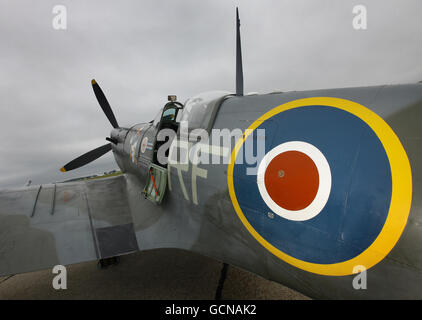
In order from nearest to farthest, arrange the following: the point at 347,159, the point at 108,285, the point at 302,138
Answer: the point at 347,159 < the point at 302,138 < the point at 108,285

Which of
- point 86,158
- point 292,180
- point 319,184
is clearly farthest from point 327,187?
point 86,158

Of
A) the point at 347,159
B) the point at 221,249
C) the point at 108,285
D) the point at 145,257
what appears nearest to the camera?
the point at 347,159

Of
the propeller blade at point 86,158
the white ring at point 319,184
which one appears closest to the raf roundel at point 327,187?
the white ring at point 319,184

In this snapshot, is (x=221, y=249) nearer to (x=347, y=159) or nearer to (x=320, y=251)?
(x=320, y=251)

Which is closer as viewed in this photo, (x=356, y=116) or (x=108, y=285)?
(x=356, y=116)

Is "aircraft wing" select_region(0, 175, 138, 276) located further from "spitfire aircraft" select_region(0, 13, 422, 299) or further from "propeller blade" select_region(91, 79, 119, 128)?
"propeller blade" select_region(91, 79, 119, 128)

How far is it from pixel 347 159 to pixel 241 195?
A: 0.88 meters

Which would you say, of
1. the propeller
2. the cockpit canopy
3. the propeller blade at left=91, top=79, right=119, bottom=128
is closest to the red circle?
the cockpit canopy

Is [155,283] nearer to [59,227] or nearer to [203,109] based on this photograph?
[59,227]

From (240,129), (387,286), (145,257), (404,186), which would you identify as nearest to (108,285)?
(145,257)

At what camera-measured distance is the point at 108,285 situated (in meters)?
3.28

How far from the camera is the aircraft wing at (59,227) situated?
2.66 meters

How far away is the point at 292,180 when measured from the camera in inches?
57.3

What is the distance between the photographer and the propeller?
6.92m
